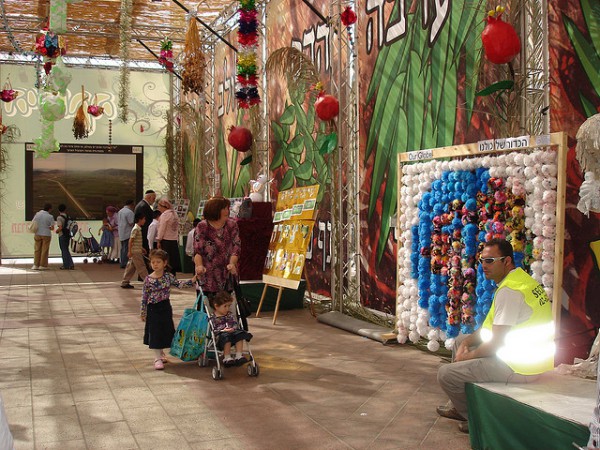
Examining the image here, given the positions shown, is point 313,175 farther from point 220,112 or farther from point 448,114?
point 220,112

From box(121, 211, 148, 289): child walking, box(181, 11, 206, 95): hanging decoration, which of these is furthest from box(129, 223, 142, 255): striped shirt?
box(181, 11, 206, 95): hanging decoration

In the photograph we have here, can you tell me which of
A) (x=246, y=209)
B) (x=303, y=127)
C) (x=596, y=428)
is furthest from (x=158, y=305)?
(x=303, y=127)

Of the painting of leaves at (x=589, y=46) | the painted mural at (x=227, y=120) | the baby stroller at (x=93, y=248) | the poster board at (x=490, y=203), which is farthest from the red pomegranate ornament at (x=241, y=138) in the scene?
the baby stroller at (x=93, y=248)

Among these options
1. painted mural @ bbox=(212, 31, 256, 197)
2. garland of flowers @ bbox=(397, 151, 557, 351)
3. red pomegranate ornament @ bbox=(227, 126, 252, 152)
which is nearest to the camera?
garland of flowers @ bbox=(397, 151, 557, 351)

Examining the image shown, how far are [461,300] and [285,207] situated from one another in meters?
3.70

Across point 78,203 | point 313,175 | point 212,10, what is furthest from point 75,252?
point 313,175

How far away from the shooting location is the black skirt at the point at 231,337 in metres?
5.88

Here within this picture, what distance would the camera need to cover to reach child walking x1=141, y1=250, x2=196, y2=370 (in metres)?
6.14

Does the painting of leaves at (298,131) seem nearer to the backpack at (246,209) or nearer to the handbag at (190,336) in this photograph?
the backpack at (246,209)

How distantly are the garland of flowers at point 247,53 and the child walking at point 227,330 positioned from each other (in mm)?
5552

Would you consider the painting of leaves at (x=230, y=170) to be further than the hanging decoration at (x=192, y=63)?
Yes

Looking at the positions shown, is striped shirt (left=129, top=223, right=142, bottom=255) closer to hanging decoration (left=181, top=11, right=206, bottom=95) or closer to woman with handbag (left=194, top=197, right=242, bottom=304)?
hanging decoration (left=181, top=11, right=206, bottom=95)

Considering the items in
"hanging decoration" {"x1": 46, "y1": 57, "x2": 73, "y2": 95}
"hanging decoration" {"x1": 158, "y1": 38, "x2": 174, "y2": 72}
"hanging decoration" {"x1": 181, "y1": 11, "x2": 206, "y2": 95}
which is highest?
"hanging decoration" {"x1": 158, "y1": 38, "x2": 174, "y2": 72}

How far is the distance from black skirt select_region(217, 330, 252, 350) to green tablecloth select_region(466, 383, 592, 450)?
2339 mm
